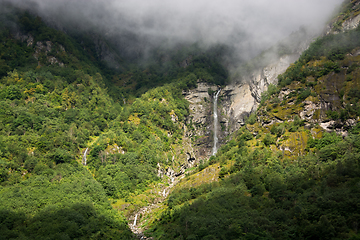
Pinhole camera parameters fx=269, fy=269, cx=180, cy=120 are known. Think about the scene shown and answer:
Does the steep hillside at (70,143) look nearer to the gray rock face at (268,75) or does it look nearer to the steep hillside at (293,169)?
the steep hillside at (293,169)

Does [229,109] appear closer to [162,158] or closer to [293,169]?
[162,158]

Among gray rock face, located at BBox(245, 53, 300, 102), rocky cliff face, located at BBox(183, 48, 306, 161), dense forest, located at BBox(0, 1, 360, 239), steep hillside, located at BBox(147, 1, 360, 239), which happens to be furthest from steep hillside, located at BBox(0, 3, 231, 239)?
gray rock face, located at BBox(245, 53, 300, 102)

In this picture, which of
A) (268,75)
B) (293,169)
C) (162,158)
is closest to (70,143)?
(162,158)

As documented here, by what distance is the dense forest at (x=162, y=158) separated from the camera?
232 ft

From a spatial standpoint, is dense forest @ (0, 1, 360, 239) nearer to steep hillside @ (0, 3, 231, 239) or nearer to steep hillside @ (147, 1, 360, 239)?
steep hillside @ (147, 1, 360, 239)

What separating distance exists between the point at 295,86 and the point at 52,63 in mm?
146611

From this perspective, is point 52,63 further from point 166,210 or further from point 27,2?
point 166,210

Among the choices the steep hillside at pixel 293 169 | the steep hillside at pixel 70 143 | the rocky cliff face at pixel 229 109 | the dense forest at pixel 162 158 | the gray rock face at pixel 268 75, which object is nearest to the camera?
the steep hillside at pixel 293 169

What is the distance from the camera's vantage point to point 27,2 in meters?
197

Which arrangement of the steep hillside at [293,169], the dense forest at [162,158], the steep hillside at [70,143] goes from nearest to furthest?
the steep hillside at [293,169] → the dense forest at [162,158] → the steep hillside at [70,143]

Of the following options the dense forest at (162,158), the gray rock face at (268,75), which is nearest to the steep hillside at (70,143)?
the dense forest at (162,158)

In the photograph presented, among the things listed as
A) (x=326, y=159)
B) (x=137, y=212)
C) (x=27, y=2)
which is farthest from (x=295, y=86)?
(x=27, y=2)

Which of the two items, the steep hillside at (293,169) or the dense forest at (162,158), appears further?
the dense forest at (162,158)

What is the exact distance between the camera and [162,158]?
5527 inches
